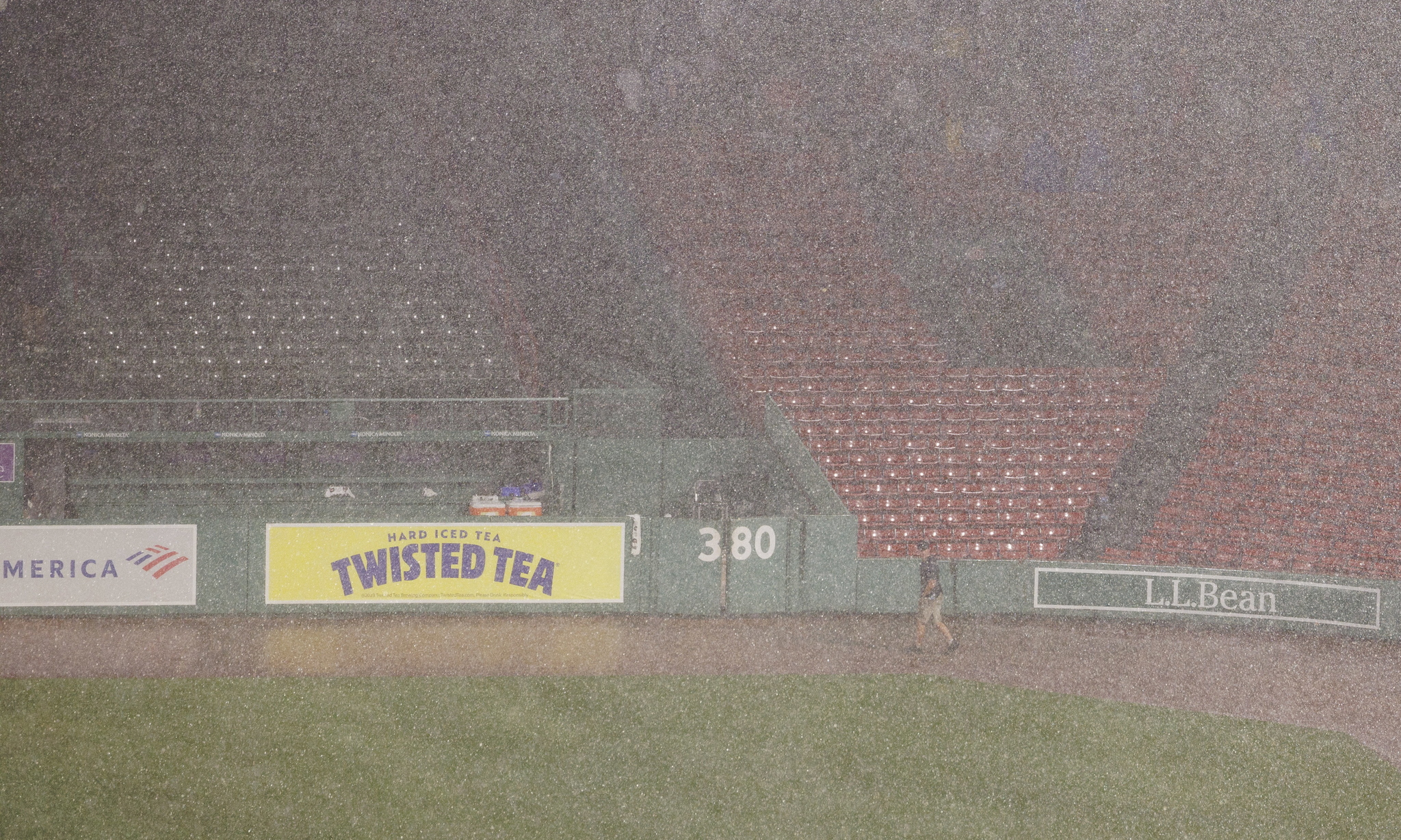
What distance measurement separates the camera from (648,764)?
10.1 m

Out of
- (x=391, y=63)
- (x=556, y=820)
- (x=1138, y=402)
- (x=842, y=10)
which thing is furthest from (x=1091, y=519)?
(x=391, y=63)

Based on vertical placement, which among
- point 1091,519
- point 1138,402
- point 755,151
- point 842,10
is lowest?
point 1091,519

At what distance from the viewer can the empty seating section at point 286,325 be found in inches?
832

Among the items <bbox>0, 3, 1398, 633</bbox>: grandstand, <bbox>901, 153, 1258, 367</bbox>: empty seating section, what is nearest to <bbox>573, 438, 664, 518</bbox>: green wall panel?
<bbox>0, 3, 1398, 633</bbox>: grandstand

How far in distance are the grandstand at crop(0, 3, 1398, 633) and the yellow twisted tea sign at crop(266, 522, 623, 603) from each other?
0.41m

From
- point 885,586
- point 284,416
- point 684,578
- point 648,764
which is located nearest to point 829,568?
point 885,586

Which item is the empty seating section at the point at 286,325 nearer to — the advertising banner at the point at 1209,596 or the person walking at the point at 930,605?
the person walking at the point at 930,605

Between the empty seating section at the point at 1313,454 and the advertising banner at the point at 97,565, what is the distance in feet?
48.7

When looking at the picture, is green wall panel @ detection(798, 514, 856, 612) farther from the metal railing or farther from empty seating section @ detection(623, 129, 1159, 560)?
the metal railing

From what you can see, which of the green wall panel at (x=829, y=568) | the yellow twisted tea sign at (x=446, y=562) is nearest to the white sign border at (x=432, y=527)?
the yellow twisted tea sign at (x=446, y=562)

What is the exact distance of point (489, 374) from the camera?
21.6 meters

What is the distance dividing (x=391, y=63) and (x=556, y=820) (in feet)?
74.6

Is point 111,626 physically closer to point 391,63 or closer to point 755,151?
point 391,63

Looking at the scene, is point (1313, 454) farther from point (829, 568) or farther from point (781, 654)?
point (781, 654)
